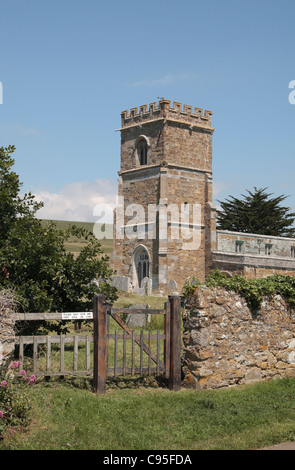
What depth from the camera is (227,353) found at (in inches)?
423

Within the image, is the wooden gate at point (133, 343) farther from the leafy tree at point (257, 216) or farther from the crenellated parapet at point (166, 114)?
→ the leafy tree at point (257, 216)

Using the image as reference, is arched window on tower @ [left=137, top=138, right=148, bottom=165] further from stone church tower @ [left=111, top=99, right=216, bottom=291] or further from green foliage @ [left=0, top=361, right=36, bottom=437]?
green foliage @ [left=0, top=361, right=36, bottom=437]

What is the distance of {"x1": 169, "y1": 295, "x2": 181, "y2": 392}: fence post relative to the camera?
1031 centimetres

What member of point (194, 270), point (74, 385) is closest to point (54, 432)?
point (74, 385)

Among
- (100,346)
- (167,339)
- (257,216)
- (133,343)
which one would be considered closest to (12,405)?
(100,346)

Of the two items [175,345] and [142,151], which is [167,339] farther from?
[142,151]

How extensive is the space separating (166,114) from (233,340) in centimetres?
2875

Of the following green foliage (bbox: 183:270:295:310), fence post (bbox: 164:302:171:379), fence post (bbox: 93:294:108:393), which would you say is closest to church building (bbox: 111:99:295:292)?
green foliage (bbox: 183:270:295:310)

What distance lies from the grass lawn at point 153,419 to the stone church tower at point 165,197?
26.2 meters

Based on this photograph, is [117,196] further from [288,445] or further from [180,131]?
[288,445]

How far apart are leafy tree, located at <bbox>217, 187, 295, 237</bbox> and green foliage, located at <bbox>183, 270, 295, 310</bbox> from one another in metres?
42.5

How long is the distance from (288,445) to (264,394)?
105 inches

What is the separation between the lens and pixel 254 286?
11117 millimetres
